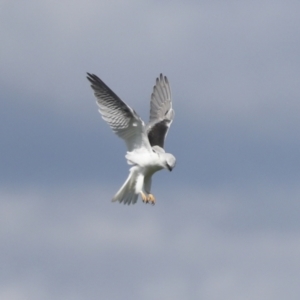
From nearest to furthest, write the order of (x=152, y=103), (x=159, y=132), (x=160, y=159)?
(x=160, y=159) < (x=159, y=132) < (x=152, y=103)

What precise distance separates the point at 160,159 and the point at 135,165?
0.60 meters

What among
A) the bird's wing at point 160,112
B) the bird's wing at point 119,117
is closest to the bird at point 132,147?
the bird's wing at point 119,117

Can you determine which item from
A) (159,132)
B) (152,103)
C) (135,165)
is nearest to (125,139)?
(135,165)

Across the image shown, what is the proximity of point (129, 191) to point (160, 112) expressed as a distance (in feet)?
14.4

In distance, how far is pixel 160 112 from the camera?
2497 centimetres

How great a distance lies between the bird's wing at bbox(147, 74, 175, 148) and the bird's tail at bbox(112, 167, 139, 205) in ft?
6.11

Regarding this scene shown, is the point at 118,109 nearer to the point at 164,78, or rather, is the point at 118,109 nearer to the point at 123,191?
the point at 123,191

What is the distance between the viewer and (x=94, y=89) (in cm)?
2117

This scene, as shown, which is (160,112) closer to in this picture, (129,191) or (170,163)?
(129,191)

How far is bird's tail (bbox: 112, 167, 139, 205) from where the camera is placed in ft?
68.7

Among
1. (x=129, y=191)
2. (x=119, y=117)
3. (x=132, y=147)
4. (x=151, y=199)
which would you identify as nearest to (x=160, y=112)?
(x=132, y=147)

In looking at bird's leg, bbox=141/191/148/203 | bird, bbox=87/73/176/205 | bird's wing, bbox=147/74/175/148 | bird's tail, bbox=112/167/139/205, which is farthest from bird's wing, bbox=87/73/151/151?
bird's wing, bbox=147/74/175/148

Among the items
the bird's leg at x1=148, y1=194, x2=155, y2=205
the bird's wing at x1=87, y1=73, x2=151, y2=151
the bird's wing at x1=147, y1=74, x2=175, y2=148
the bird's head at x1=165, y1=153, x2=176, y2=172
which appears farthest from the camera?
the bird's wing at x1=147, y1=74, x2=175, y2=148

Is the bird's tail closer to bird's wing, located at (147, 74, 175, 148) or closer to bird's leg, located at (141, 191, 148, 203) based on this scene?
bird's leg, located at (141, 191, 148, 203)
